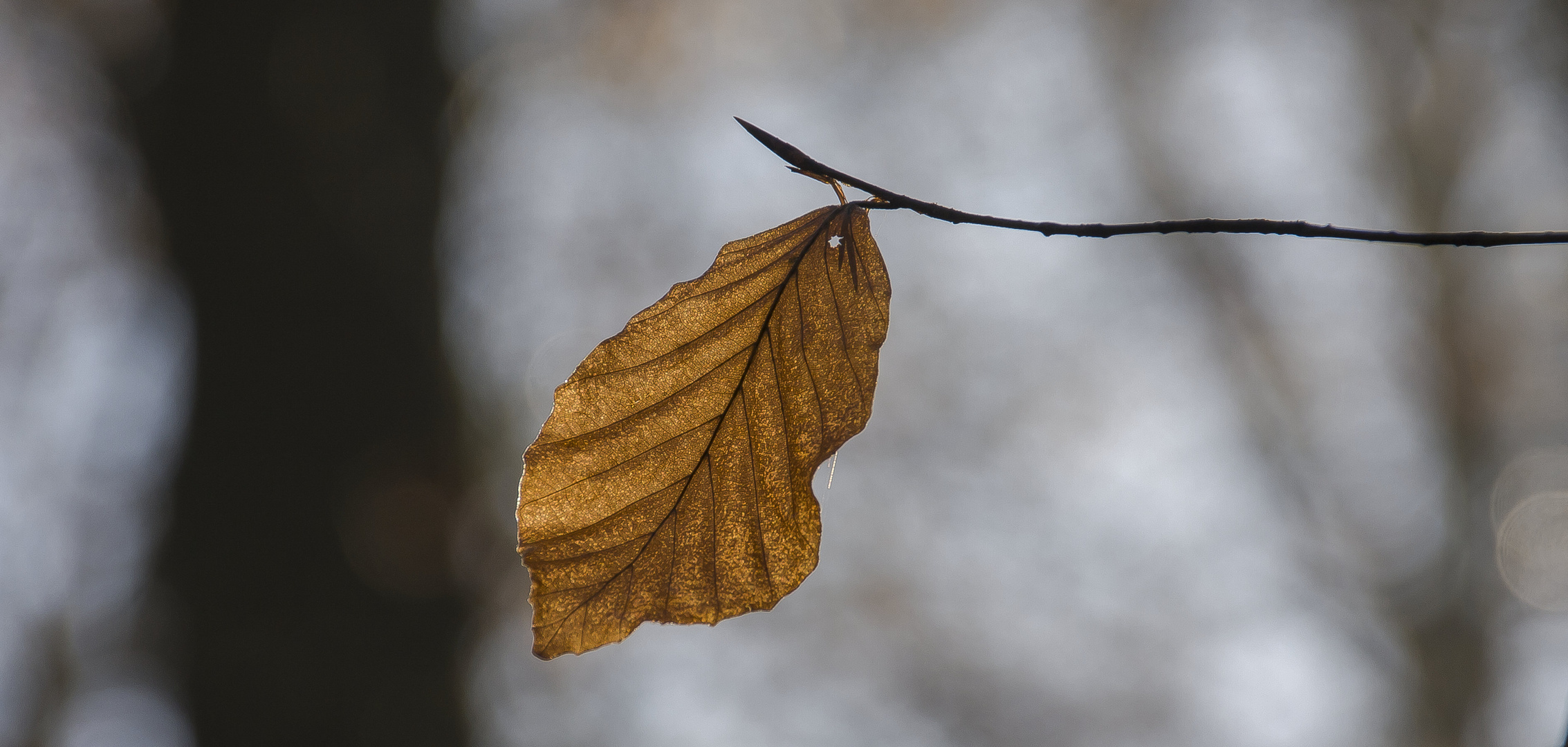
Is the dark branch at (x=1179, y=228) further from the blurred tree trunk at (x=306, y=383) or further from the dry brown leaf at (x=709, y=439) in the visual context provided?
the blurred tree trunk at (x=306, y=383)

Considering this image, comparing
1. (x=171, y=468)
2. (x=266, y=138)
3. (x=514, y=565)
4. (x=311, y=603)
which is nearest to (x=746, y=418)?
(x=311, y=603)

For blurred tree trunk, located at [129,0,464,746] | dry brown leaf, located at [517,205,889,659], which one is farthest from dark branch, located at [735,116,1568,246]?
blurred tree trunk, located at [129,0,464,746]

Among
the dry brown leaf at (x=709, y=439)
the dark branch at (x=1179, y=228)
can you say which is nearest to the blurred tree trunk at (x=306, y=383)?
the dry brown leaf at (x=709, y=439)

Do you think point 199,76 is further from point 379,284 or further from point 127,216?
point 127,216

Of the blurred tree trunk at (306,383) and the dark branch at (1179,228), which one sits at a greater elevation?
the blurred tree trunk at (306,383)

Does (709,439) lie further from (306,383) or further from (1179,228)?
(306,383)

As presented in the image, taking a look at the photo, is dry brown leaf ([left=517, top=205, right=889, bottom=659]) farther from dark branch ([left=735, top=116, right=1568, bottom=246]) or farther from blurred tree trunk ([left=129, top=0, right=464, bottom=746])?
blurred tree trunk ([left=129, top=0, right=464, bottom=746])
